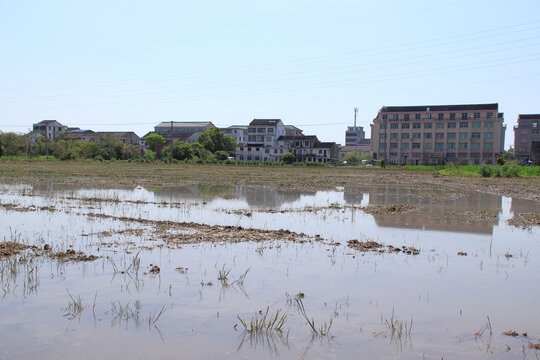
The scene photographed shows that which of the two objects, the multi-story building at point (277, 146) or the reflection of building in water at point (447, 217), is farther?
the multi-story building at point (277, 146)

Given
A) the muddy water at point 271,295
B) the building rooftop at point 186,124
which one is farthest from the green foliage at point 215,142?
the muddy water at point 271,295

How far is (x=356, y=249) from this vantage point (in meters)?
8.24

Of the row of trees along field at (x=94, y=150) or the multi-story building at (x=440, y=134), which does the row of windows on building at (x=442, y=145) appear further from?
the row of trees along field at (x=94, y=150)

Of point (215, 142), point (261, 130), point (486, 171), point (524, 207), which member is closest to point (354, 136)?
point (261, 130)

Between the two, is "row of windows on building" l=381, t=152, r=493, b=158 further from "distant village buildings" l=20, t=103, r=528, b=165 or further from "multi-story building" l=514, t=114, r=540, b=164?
"multi-story building" l=514, t=114, r=540, b=164

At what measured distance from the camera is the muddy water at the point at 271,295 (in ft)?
13.8

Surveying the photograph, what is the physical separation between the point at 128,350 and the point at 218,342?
844 mm

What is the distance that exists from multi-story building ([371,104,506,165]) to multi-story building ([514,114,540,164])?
10.3 metres

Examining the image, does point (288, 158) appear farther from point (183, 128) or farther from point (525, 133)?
point (525, 133)

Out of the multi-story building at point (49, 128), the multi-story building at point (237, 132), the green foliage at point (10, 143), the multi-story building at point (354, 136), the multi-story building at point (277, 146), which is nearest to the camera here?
the green foliage at point (10, 143)

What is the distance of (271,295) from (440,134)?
89.6 m

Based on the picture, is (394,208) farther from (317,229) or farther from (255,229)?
(255,229)

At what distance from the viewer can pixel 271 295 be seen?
5.51 metres

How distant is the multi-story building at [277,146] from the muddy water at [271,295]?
7819 centimetres
